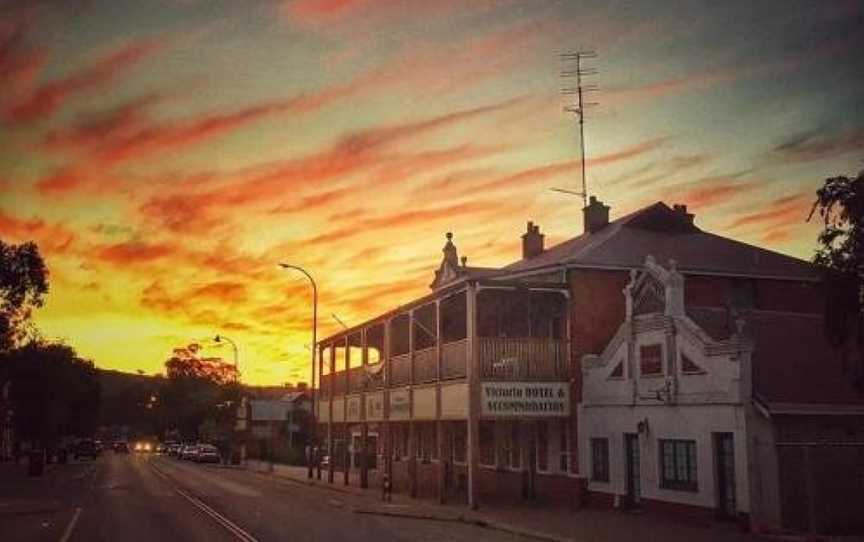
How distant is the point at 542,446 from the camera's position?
32.2 m

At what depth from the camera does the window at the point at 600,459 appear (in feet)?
91.3

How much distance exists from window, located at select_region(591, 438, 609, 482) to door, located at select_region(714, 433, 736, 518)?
18.5ft

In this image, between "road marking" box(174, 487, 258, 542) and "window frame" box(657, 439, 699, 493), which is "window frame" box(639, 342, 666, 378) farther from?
"road marking" box(174, 487, 258, 542)

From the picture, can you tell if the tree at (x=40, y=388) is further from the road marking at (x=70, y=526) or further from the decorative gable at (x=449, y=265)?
the road marking at (x=70, y=526)

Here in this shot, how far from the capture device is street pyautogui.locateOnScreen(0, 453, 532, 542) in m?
20.9

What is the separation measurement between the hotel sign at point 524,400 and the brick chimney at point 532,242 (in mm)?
12721

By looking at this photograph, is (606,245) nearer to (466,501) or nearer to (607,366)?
(607,366)

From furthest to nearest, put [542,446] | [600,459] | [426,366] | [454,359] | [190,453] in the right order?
1. [190,453]
2. [426,366]
3. [542,446]
4. [454,359]
5. [600,459]

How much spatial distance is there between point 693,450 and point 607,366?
16.8 ft

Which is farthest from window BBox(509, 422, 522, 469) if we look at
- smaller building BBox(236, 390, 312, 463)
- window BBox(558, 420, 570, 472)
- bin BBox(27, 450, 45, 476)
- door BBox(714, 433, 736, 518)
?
smaller building BBox(236, 390, 312, 463)

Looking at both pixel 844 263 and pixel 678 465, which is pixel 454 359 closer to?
pixel 678 465

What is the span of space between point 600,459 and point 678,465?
4530 millimetres

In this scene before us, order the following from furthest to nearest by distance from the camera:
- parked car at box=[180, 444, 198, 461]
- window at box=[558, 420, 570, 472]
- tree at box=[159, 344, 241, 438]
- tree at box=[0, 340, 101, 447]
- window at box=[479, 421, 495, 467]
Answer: tree at box=[159, 344, 241, 438] → parked car at box=[180, 444, 198, 461] → tree at box=[0, 340, 101, 447] → window at box=[479, 421, 495, 467] → window at box=[558, 420, 570, 472]

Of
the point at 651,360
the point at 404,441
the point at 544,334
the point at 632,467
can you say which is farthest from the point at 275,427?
the point at 651,360
